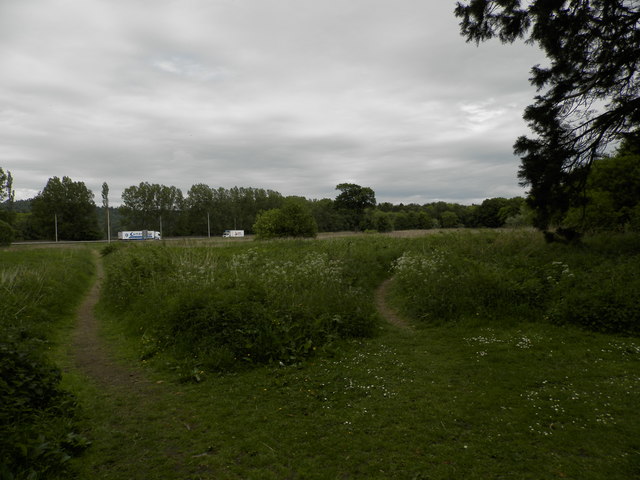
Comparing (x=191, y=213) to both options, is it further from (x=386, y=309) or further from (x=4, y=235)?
(x=386, y=309)

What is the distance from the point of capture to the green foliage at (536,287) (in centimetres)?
763

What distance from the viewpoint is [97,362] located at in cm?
679

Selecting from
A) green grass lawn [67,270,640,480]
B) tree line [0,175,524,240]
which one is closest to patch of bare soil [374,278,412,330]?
green grass lawn [67,270,640,480]

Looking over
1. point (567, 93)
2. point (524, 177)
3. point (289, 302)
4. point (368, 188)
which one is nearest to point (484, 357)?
point (289, 302)

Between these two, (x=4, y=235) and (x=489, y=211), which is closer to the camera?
(x=4, y=235)

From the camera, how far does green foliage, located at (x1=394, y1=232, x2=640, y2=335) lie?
7633mm

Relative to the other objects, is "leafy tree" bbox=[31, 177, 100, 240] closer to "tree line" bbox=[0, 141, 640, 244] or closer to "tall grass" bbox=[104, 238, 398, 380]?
"tree line" bbox=[0, 141, 640, 244]

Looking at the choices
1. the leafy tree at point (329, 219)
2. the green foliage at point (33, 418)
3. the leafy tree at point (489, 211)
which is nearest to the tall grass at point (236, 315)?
the green foliage at point (33, 418)

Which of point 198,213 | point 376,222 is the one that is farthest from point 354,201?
point 198,213

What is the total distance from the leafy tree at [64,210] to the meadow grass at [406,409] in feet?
231

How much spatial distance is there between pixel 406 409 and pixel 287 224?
2947cm

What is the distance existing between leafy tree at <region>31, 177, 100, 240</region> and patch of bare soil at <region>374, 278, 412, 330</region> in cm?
6776

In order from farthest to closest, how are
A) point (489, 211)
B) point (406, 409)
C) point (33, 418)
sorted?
point (489, 211) < point (406, 409) < point (33, 418)

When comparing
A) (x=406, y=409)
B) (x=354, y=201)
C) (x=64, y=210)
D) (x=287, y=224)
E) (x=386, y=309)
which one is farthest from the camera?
(x=354, y=201)
